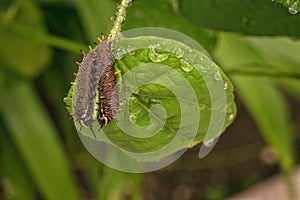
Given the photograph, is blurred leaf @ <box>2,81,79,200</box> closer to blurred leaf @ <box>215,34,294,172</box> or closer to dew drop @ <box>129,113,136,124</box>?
blurred leaf @ <box>215,34,294,172</box>

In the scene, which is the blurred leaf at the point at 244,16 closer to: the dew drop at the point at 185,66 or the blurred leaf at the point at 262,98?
the dew drop at the point at 185,66

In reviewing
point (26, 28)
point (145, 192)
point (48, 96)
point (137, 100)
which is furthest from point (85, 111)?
point (145, 192)

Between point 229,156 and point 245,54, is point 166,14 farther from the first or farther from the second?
point 229,156

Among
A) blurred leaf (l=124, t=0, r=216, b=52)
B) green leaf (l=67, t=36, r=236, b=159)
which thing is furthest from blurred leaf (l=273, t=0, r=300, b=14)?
blurred leaf (l=124, t=0, r=216, b=52)

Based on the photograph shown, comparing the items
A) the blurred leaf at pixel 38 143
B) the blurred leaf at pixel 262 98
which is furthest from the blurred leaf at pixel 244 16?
the blurred leaf at pixel 38 143

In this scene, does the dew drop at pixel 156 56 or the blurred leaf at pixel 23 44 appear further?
the blurred leaf at pixel 23 44

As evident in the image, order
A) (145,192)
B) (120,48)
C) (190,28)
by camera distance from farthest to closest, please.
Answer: (145,192) < (190,28) < (120,48)
